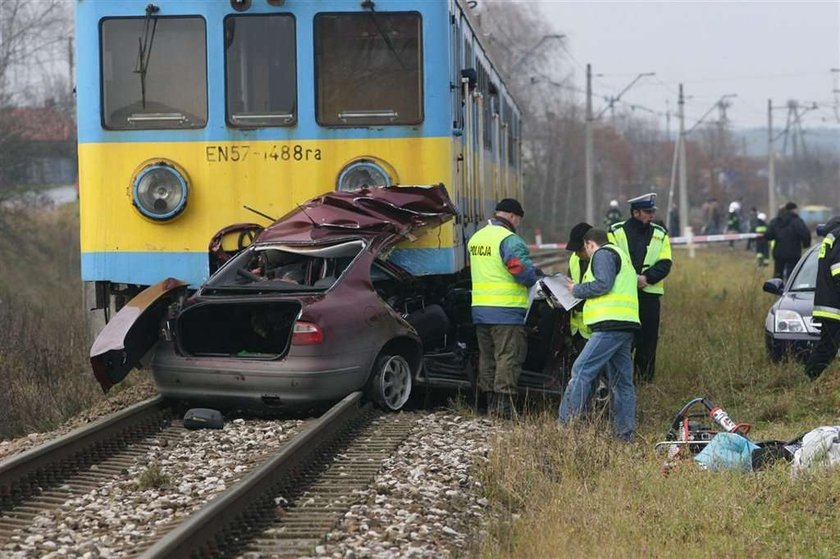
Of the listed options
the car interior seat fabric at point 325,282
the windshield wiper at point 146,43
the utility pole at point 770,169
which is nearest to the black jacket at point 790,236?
the car interior seat fabric at point 325,282

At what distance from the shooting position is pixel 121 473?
23.6ft

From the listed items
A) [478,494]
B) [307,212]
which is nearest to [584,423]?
[478,494]

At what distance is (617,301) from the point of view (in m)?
8.48

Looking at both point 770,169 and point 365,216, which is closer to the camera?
point 365,216

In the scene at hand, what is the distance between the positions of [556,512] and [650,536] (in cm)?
50

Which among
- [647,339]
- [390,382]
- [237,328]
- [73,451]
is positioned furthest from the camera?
[647,339]

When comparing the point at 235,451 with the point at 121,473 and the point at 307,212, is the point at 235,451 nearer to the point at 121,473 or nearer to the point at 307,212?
the point at 121,473

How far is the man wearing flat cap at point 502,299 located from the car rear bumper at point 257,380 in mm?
1137

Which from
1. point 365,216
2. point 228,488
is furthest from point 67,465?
point 365,216

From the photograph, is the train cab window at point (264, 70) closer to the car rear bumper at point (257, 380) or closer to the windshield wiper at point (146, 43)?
the windshield wiper at point (146, 43)

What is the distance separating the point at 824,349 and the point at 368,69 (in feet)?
14.6

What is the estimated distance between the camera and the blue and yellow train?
9867 mm

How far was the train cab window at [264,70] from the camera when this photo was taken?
9945 mm

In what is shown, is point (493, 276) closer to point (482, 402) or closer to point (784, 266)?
point (482, 402)
